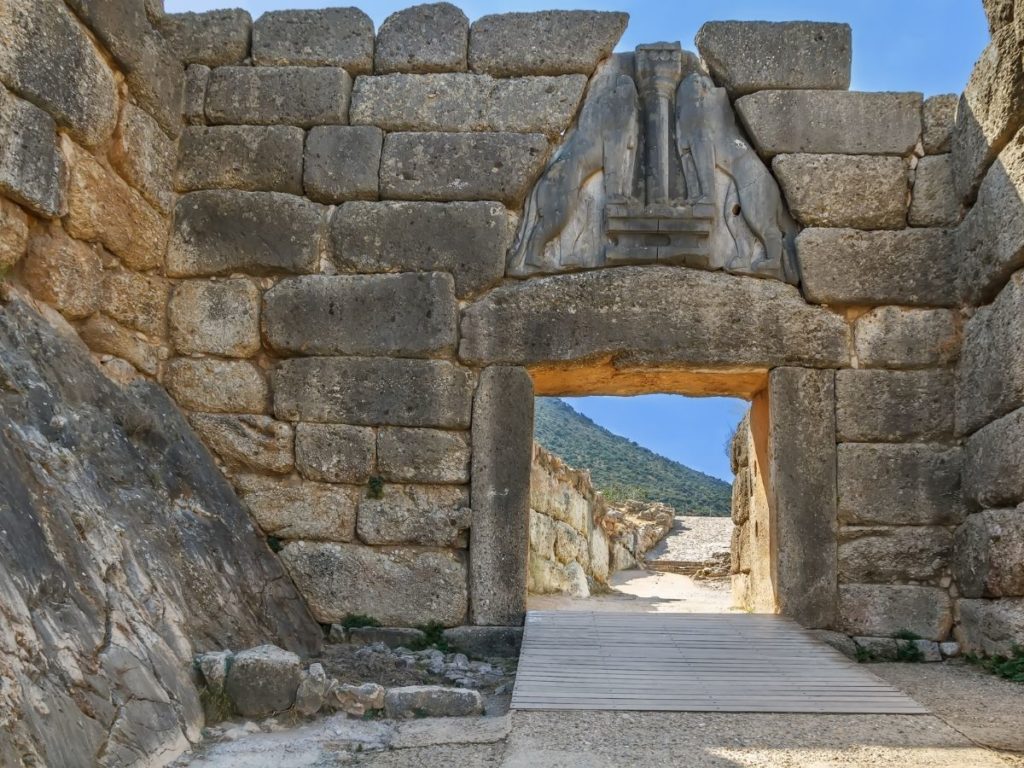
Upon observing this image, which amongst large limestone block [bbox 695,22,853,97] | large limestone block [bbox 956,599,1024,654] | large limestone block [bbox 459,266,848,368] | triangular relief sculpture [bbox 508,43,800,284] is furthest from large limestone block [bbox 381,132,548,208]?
large limestone block [bbox 956,599,1024,654]

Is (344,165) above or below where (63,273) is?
above

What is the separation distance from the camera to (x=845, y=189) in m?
5.25

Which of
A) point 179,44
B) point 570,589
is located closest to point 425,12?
point 179,44

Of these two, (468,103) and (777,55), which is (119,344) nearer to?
(468,103)

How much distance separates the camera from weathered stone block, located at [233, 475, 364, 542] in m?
5.01

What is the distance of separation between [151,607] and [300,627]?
1303 millimetres

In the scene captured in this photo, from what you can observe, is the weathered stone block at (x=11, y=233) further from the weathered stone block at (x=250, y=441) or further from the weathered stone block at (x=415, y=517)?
the weathered stone block at (x=415, y=517)

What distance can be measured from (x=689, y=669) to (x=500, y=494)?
5.18ft

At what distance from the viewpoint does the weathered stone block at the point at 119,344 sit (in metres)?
4.58

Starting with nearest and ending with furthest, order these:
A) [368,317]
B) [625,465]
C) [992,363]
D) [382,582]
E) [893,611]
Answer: [992,363], [893,611], [382,582], [368,317], [625,465]

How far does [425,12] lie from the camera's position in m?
5.57

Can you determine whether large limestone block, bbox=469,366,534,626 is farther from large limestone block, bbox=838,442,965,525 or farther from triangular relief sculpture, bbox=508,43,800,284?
large limestone block, bbox=838,442,965,525

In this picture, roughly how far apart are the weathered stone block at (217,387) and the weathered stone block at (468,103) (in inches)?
68.1

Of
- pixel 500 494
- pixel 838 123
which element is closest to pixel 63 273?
pixel 500 494
